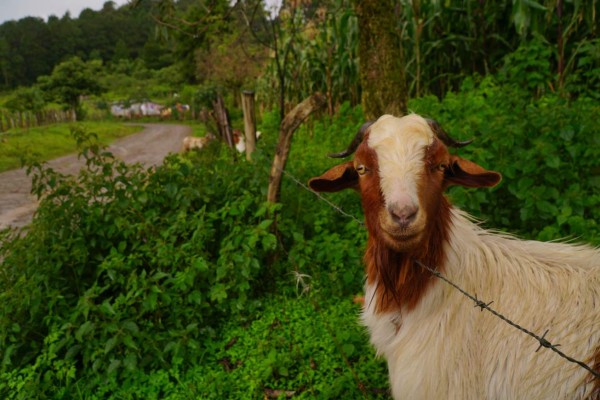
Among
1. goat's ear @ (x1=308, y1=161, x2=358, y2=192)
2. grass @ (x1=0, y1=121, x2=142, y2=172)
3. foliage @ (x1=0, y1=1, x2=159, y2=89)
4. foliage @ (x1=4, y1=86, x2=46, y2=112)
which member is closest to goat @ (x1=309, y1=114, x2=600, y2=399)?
goat's ear @ (x1=308, y1=161, x2=358, y2=192)

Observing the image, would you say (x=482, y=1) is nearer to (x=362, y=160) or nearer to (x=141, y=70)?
(x=362, y=160)

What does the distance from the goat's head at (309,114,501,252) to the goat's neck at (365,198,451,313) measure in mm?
59

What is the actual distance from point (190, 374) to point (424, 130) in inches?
94.6

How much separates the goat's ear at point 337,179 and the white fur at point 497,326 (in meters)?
0.59

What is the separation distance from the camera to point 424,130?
7.04ft

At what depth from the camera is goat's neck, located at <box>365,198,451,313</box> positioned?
212 cm

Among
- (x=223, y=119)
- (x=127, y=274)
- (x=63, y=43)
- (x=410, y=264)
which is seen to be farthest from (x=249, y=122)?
(x=63, y=43)

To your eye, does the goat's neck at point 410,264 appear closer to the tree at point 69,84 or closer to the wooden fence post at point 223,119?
Result: the wooden fence post at point 223,119

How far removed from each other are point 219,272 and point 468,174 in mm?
2141

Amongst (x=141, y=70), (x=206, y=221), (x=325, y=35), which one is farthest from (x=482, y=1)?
(x=141, y=70)

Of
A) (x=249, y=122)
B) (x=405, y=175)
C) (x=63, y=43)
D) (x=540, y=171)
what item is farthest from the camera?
(x=63, y=43)

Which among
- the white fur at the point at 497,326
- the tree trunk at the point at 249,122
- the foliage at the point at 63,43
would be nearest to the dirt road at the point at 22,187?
the tree trunk at the point at 249,122

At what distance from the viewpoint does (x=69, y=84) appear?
144 feet

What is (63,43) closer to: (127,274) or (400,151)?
(127,274)
